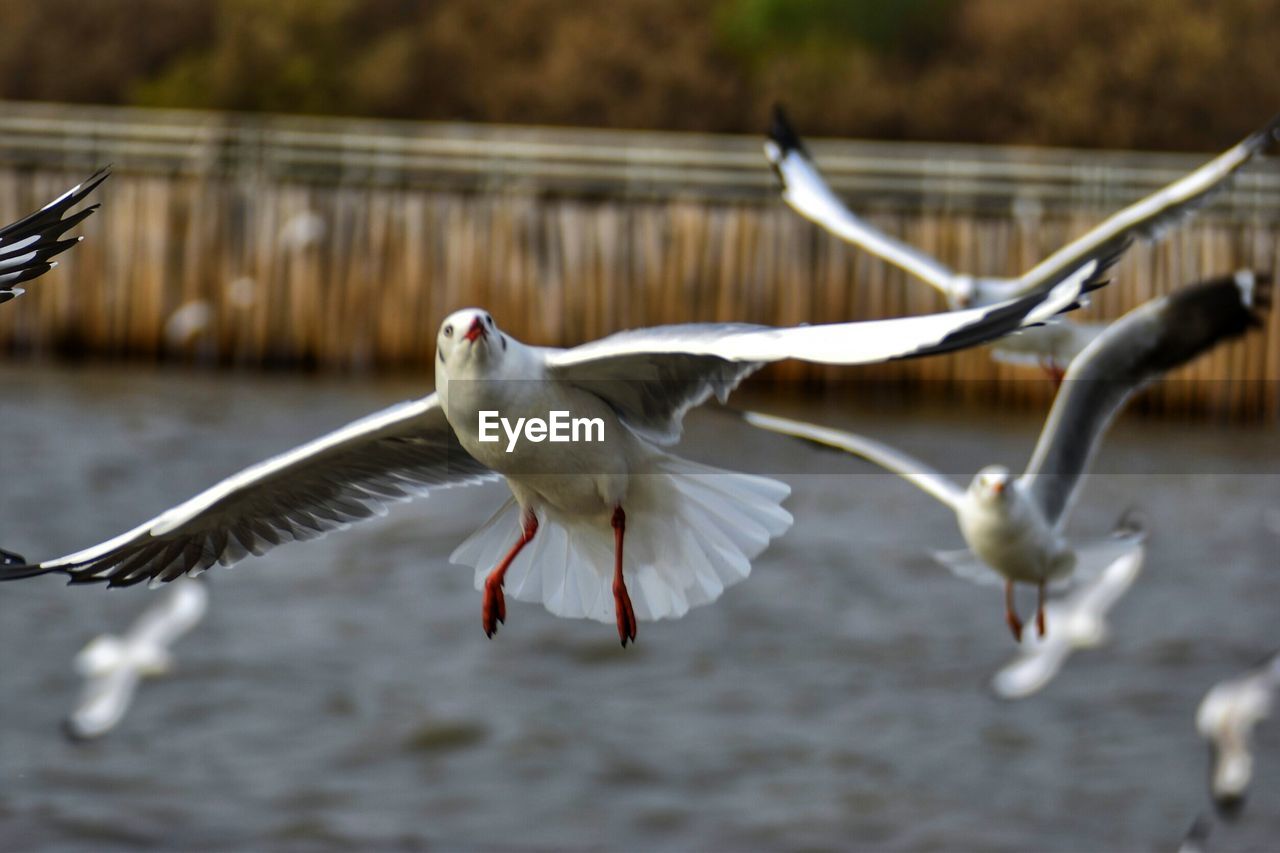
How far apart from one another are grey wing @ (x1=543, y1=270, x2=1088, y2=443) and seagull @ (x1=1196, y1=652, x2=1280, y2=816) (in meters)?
6.57

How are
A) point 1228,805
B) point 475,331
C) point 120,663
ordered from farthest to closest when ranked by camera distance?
point 120,663, point 1228,805, point 475,331

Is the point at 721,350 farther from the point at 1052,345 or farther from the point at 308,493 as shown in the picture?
the point at 1052,345

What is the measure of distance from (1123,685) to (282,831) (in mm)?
6380

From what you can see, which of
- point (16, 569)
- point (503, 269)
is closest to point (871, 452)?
point (16, 569)

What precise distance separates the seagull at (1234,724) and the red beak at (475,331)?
23.6ft

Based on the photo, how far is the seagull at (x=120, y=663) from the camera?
13.6 m

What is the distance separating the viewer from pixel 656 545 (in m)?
5.02

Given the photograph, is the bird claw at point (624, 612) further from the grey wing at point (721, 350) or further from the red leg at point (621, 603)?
the grey wing at point (721, 350)

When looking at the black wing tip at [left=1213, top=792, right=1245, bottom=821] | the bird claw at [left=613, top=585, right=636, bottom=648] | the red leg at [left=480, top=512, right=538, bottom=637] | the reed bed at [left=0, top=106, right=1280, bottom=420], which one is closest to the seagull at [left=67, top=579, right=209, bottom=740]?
the reed bed at [left=0, top=106, right=1280, bottom=420]

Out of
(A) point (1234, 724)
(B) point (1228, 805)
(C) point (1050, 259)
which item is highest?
(C) point (1050, 259)

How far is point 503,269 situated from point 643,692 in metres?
6.89

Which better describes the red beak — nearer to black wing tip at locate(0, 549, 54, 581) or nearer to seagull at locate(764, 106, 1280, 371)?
black wing tip at locate(0, 549, 54, 581)

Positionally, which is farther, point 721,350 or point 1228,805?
point 1228,805

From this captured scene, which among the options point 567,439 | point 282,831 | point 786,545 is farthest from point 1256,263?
point 567,439
